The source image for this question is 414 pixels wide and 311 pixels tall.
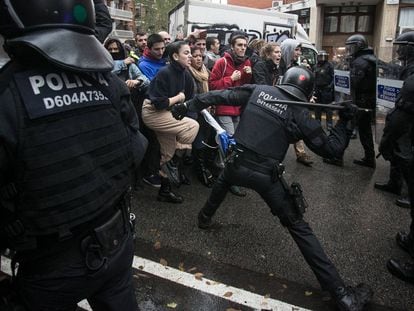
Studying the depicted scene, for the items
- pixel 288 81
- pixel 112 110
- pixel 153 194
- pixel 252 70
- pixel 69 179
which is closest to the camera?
pixel 69 179

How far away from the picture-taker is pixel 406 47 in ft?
14.7

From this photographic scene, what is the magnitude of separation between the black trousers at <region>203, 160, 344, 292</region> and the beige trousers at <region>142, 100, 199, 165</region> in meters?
1.31

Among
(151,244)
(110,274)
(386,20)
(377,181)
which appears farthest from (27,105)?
(386,20)

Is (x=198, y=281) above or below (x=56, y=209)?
below

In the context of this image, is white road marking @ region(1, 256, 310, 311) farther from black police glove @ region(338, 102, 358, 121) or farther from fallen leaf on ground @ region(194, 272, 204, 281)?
black police glove @ region(338, 102, 358, 121)

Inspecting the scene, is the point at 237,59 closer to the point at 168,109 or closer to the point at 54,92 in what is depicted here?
the point at 168,109

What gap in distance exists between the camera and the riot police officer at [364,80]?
5.72 meters

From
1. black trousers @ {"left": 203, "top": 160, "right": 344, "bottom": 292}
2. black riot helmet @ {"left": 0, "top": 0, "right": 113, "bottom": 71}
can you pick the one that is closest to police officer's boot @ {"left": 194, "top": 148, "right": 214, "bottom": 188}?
black trousers @ {"left": 203, "top": 160, "right": 344, "bottom": 292}

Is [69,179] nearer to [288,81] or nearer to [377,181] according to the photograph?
[288,81]

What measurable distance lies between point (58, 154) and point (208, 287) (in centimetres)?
198

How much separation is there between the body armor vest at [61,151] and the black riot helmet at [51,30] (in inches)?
3.9

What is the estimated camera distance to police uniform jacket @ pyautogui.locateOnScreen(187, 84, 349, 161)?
9.03 feet

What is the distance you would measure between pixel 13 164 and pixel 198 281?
2056 millimetres

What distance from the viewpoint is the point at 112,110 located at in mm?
1512
